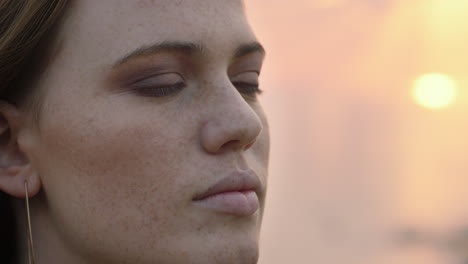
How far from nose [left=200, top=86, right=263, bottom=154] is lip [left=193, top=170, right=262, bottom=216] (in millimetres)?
92

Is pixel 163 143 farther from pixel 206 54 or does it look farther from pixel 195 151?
pixel 206 54


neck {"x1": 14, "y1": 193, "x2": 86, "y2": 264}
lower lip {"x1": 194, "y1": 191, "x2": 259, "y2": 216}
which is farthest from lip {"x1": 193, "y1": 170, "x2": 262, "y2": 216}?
neck {"x1": 14, "y1": 193, "x2": 86, "y2": 264}

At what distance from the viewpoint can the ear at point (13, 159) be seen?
240 cm

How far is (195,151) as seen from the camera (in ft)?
7.37

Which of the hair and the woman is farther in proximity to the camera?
the hair

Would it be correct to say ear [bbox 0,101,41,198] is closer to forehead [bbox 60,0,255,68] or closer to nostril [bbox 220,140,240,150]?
forehead [bbox 60,0,255,68]

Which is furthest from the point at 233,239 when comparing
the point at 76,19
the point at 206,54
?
the point at 76,19

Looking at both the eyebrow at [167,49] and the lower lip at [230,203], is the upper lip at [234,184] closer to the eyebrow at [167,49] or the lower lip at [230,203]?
the lower lip at [230,203]

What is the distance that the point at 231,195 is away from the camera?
225cm

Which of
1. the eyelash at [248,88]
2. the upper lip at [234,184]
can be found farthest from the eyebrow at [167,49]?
the upper lip at [234,184]

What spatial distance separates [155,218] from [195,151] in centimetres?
23

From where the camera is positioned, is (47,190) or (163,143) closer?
(163,143)

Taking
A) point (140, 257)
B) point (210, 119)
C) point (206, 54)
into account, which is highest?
point (206, 54)

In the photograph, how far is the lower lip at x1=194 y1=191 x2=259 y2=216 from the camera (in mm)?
2232
